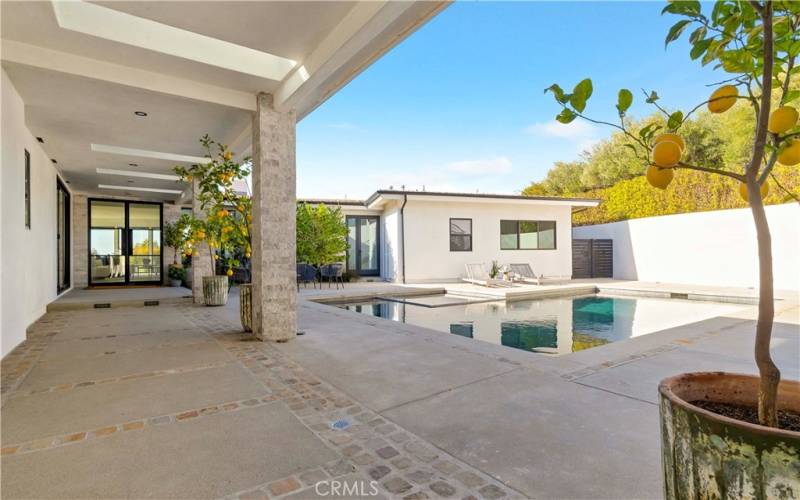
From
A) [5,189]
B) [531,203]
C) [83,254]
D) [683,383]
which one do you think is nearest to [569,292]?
[531,203]

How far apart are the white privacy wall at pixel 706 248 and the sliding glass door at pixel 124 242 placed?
16809 millimetres

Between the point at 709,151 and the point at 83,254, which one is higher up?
the point at 709,151

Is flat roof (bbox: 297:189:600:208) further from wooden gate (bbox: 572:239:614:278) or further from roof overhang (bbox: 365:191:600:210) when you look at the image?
wooden gate (bbox: 572:239:614:278)

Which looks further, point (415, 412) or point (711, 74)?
point (415, 412)

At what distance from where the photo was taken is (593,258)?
51.7ft

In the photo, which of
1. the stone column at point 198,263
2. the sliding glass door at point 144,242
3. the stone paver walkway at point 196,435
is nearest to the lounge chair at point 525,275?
the stone column at point 198,263

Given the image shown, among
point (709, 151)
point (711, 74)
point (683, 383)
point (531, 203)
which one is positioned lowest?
point (683, 383)

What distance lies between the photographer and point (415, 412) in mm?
2850

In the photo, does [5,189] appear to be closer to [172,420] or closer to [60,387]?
[60,387]

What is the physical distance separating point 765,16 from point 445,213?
511 inches

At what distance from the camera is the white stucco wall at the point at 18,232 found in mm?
4484

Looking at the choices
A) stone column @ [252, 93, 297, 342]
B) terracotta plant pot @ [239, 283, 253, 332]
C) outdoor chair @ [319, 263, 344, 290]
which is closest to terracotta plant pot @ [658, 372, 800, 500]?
stone column @ [252, 93, 297, 342]

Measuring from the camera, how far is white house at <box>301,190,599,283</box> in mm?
13625

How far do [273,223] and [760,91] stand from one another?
16.4ft
